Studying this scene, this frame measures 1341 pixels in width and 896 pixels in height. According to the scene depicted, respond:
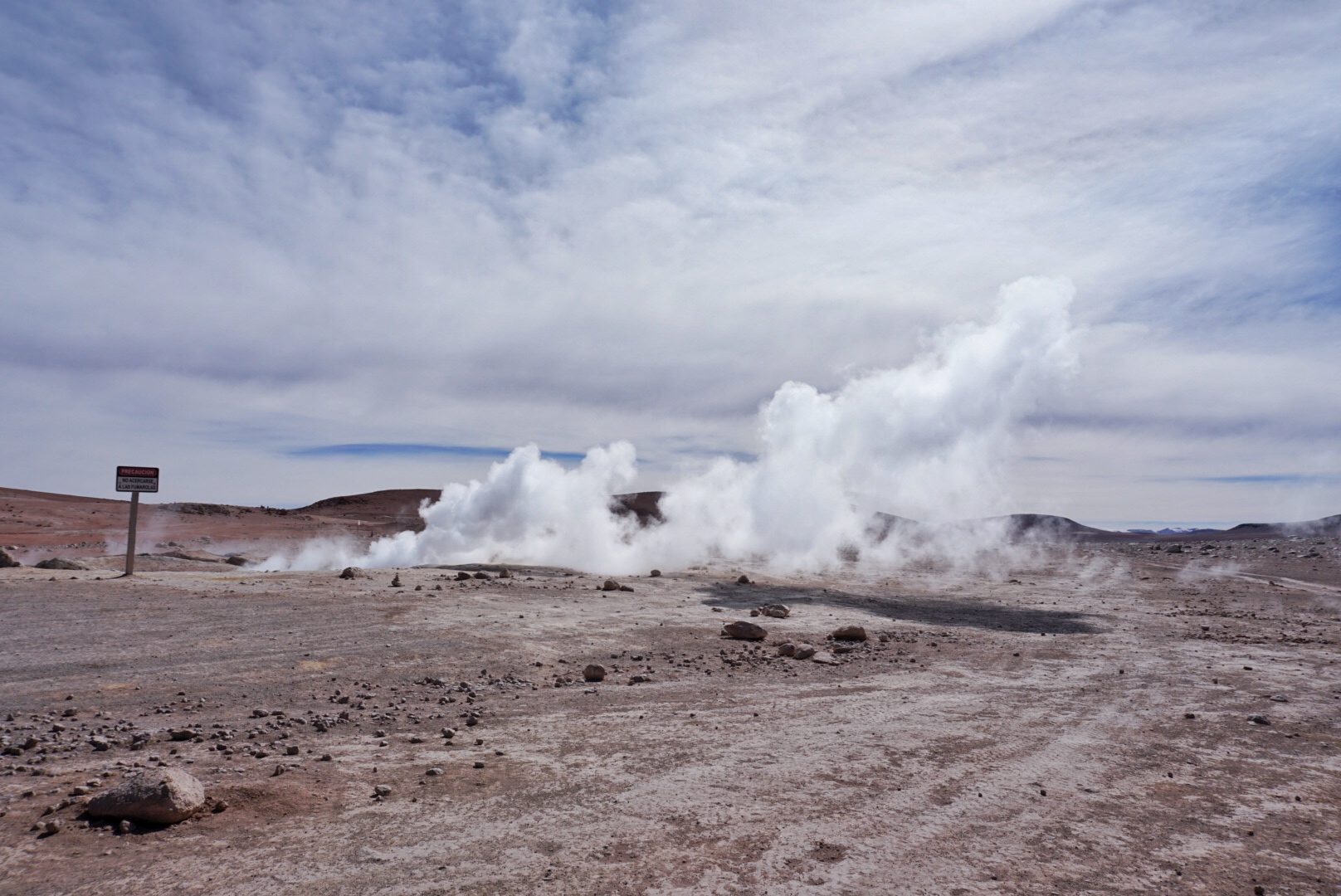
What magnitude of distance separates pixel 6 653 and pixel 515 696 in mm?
6397

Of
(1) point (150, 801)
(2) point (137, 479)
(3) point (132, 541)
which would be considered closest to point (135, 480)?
(2) point (137, 479)

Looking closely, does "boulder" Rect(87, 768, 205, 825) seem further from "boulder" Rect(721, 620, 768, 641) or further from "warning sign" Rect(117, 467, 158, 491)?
"warning sign" Rect(117, 467, 158, 491)

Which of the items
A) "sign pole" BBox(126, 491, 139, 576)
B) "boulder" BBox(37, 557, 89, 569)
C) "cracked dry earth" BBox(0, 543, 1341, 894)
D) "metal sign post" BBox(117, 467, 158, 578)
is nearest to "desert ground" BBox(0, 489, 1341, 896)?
"cracked dry earth" BBox(0, 543, 1341, 894)

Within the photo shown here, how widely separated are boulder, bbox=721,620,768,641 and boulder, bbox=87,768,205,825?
31.1 ft

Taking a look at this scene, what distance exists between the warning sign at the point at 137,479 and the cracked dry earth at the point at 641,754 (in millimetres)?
4424

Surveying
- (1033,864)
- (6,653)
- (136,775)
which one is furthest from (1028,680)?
(6,653)

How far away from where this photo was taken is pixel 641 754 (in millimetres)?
6617

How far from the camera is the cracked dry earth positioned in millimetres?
4414

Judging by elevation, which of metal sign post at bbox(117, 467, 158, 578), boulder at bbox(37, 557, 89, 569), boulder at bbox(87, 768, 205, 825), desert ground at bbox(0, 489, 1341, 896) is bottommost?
desert ground at bbox(0, 489, 1341, 896)

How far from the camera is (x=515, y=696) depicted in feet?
28.7

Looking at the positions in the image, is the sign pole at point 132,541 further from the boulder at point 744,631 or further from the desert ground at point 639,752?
the boulder at point 744,631

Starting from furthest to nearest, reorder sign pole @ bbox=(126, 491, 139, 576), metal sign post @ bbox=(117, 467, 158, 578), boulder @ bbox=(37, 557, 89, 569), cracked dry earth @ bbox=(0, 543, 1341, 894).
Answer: boulder @ bbox=(37, 557, 89, 569), metal sign post @ bbox=(117, 467, 158, 578), sign pole @ bbox=(126, 491, 139, 576), cracked dry earth @ bbox=(0, 543, 1341, 894)

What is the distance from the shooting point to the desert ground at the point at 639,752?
442cm

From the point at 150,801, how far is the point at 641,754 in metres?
3.60
